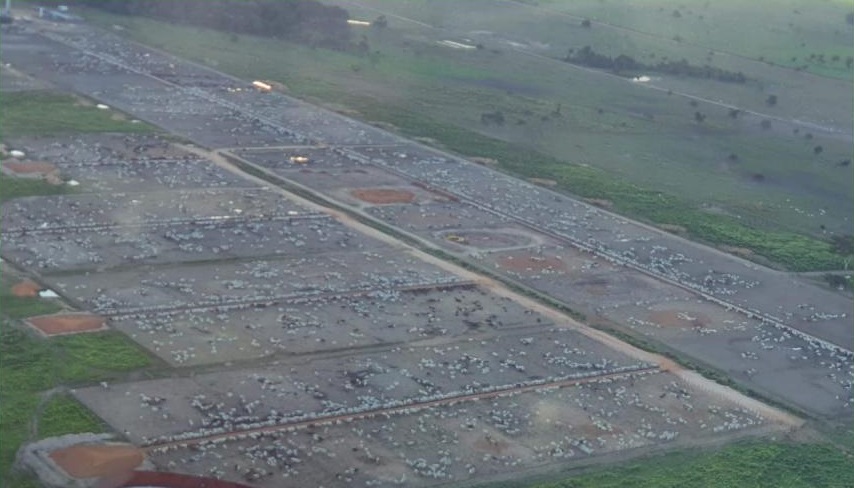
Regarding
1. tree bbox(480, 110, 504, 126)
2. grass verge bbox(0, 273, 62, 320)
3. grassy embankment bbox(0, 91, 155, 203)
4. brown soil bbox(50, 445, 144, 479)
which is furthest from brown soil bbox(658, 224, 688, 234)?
brown soil bbox(50, 445, 144, 479)

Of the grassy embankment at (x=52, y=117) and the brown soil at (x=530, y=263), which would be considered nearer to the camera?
→ the brown soil at (x=530, y=263)

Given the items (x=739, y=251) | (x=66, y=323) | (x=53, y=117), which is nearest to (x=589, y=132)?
(x=739, y=251)

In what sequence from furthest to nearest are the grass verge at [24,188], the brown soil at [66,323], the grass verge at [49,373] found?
the grass verge at [24,188] < the brown soil at [66,323] < the grass verge at [49,373]

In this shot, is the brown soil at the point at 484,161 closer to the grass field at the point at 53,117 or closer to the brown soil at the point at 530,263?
the grass field at the point at 53,117

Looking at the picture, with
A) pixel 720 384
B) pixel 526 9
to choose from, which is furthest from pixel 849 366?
pixel 526 9

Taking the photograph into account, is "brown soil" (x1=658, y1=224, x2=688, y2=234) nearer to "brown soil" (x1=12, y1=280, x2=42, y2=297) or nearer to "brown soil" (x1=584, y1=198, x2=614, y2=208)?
"brown soil" (x1=584, y1=198, x2=614, y2=208)

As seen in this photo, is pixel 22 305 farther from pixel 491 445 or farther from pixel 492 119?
pixel 492 119

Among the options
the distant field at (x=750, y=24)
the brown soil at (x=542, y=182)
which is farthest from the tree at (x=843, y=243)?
the distant field at (x=750, y=24)
